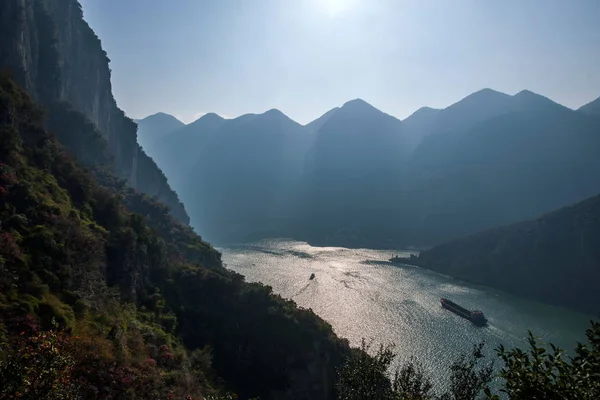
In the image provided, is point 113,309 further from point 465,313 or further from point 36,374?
point 465,313

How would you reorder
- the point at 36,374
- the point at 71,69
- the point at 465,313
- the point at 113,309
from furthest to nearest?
1. the point at 71,69
2. the point at 465,313
3. the point at 113,309
4. the point at 36,374

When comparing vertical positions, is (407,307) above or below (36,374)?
below

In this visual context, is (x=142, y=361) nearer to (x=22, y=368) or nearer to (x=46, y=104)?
(x=22, y=368)

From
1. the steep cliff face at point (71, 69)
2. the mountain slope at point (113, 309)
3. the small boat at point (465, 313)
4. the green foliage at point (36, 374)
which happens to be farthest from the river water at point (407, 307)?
the green foliage at point (36, 374)

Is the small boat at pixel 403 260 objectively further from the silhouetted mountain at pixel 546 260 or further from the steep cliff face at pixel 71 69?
the steep cliff face at pixel 71 69

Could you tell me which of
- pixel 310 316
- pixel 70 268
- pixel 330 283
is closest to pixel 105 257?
pixel 70 268

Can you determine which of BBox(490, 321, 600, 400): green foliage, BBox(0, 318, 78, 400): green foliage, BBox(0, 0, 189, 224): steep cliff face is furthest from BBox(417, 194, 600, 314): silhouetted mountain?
BBox(0, 318, 78, 400): green foliage

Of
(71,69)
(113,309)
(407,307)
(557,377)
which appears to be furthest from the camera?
(71,69)

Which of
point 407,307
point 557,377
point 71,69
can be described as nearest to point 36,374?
point 557,377
